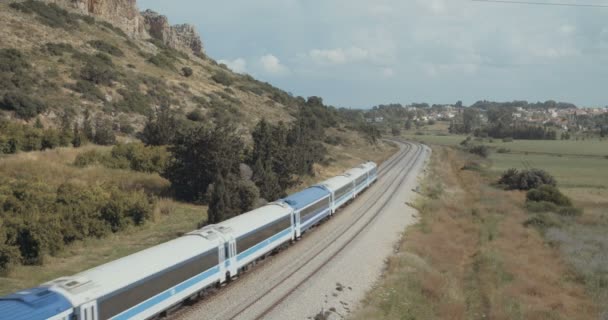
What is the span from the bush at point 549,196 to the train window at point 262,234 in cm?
3538

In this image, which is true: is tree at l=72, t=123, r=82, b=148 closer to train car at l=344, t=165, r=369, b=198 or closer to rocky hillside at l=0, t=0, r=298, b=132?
rocky hillside at l=0, t=0, r=298, b=132

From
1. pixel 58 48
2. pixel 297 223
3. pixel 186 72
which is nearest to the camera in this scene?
pixel 297 223

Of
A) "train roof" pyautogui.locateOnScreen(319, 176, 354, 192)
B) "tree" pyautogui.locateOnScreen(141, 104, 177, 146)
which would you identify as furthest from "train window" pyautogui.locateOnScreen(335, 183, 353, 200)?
"tree" pyautogui.locateOnScreen(141, 104, 177, 146)

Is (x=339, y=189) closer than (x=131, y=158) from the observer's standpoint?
Yes

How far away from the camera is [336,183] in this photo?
1560 inches

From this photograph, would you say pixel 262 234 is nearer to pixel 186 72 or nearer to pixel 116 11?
pixel 186 72

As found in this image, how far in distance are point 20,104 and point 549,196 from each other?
49.7 m

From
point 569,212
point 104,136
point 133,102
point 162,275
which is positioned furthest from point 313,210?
point 133,102

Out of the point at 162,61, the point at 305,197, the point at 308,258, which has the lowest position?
the point at 308,258

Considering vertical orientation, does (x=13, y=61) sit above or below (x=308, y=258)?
above

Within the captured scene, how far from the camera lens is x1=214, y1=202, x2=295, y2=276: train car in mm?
21203

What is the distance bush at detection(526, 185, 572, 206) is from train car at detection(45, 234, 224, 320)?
42.5m

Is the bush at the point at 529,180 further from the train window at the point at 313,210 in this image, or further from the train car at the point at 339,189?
the train window at the point at 313,210

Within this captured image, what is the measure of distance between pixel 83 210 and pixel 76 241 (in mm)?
1744
